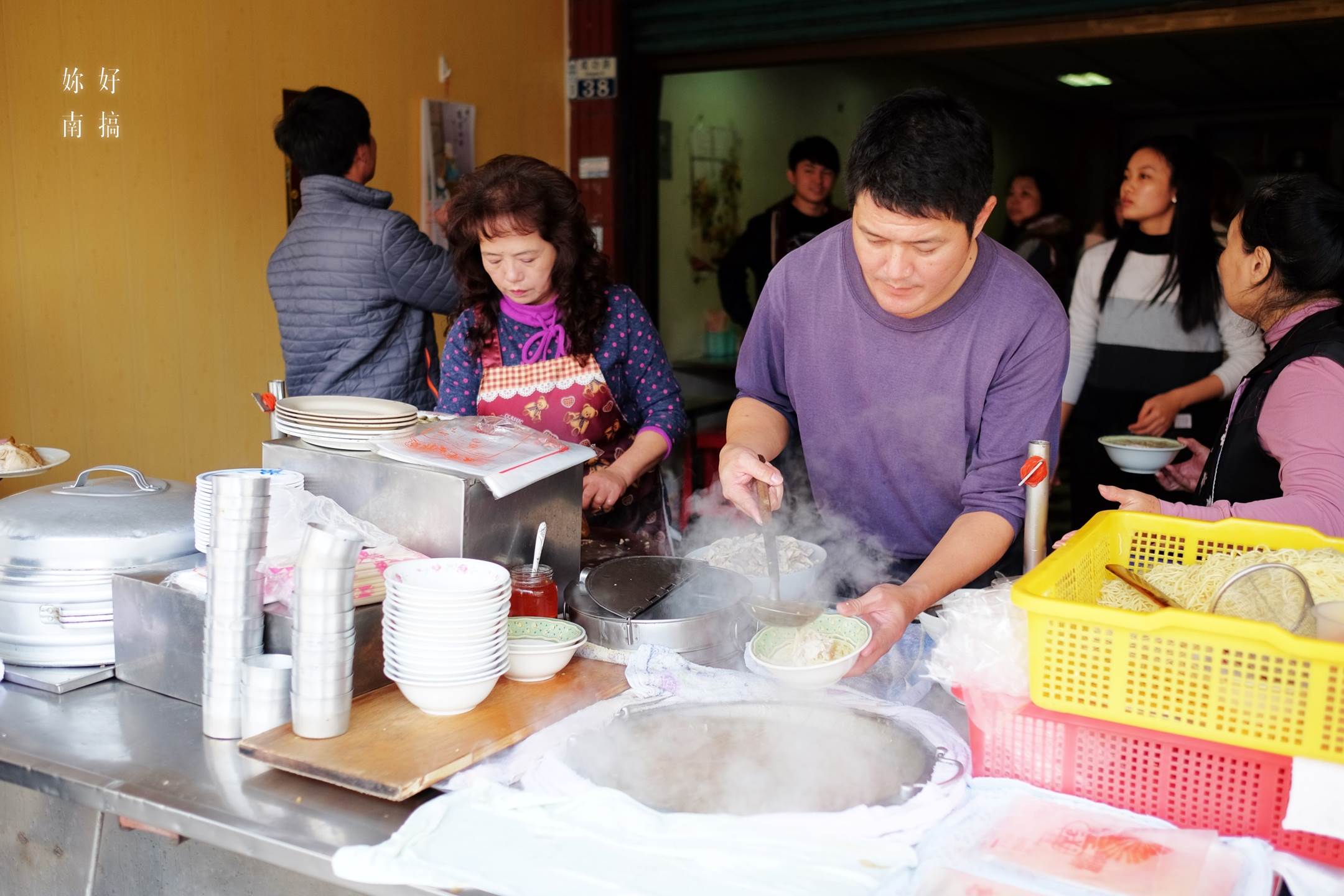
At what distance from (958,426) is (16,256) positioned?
10.2 ft

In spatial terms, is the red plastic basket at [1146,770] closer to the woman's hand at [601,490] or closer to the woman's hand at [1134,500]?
the woman's hand at [1134,500]

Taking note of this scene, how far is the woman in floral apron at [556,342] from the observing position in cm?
273

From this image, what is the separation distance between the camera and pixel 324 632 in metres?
1.56

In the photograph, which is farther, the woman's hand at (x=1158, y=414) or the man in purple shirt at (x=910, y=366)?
the woman's hand at (x=1158, y=414)

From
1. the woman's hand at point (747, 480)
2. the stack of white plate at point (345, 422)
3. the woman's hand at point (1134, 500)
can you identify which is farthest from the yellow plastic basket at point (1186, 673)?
the stack of white plate at point (345, 422)

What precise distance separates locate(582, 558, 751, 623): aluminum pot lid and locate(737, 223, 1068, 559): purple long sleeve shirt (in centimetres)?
50

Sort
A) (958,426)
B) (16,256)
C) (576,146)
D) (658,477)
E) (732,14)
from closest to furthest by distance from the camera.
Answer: (958,426) < (658,477) < (16,256) < (732,14) < (576,146)

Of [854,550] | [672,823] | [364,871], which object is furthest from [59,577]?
[854,550]

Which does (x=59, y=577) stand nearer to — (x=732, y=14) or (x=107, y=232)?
(x=107, y=232)

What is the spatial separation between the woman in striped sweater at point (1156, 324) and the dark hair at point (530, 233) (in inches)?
70.2

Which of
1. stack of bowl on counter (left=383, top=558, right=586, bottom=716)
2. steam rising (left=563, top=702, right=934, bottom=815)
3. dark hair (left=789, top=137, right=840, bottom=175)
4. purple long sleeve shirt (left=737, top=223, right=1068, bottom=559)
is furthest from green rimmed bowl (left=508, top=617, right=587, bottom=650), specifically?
dark hair (left=789, top=137, right=840, bottom=175)

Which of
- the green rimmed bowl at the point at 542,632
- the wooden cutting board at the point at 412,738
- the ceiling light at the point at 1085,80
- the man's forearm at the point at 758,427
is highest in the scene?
the ceiling light at the point at 1085,80

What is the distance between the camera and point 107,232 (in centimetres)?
386

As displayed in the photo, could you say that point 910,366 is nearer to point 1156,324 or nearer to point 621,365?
point 621,365
